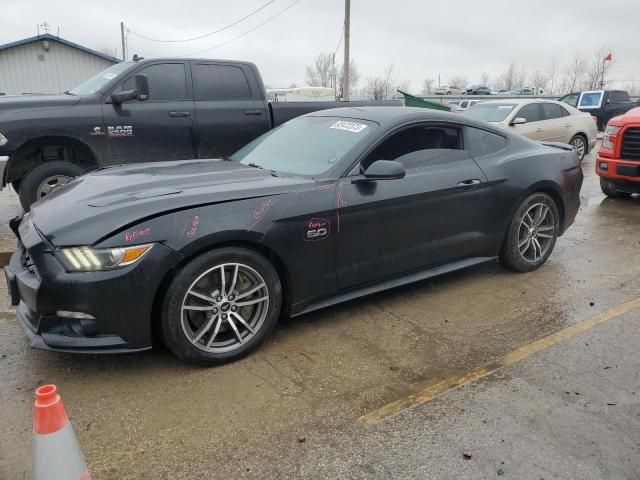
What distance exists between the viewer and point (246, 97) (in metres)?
7.08

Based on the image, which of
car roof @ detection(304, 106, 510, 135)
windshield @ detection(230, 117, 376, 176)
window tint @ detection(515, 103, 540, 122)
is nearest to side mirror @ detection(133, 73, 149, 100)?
windshield @ detection(230, 117, 376, 176)

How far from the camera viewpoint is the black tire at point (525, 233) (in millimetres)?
4727

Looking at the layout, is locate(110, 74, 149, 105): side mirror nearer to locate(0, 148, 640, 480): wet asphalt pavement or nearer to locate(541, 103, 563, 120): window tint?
locate(0, 148, 640, 480): wet asphalt pavement

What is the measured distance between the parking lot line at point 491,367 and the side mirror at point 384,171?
135 cm

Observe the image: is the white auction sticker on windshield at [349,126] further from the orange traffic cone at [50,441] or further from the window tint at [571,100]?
the window tint at [571,100]

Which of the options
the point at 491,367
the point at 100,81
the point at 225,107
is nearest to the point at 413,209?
the point at 491,367

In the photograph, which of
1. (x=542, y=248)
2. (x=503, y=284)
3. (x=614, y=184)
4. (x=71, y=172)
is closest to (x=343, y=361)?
(x=503, y=284)

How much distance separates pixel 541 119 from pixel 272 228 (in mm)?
10672

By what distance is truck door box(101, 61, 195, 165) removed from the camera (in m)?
6.24

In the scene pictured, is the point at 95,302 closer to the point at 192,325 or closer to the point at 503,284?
the point at 192,325

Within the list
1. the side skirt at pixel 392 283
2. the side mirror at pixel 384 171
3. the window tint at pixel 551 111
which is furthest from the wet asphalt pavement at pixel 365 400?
the window tint at pixel 551 111

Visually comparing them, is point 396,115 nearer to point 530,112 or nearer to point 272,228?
point 272,228

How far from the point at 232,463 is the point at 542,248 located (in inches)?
148

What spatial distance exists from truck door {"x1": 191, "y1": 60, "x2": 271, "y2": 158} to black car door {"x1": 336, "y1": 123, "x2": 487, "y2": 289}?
3315 millimetres
